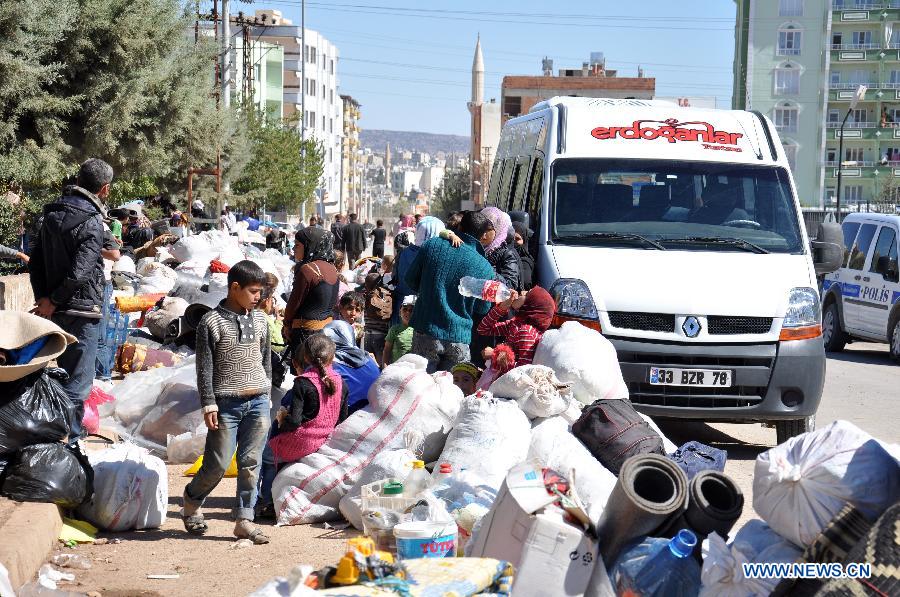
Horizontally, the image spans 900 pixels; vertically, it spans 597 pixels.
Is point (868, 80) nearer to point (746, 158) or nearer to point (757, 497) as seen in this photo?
point (746, 158)

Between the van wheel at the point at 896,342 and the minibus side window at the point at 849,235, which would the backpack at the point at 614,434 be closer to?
the van wheel at the point at 896,342

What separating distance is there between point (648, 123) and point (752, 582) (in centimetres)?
661

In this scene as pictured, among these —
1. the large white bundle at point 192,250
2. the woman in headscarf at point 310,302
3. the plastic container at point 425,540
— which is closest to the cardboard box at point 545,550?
the plastic container at point 425,540

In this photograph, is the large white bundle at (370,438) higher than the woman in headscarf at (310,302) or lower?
lower

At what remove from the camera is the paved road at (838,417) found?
904cm

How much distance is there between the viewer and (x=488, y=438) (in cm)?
654

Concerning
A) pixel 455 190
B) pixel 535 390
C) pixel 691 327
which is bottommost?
pixel 535 390

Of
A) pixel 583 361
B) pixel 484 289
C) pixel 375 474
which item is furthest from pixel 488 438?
pixel 484 289

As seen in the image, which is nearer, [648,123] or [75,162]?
[648,123]

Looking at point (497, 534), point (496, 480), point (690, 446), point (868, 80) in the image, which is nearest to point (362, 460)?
point (496, 480)

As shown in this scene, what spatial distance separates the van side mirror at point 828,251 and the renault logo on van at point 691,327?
4.69 ft

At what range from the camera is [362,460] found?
6871 mm

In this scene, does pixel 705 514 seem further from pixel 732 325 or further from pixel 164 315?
pixel 164 315

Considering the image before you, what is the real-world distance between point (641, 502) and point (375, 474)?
2552mm
